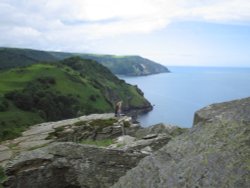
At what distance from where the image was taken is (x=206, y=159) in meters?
8.24

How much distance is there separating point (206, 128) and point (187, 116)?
7492 inches

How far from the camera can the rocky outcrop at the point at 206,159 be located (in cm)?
774

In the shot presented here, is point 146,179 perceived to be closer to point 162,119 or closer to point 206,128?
point 206,128

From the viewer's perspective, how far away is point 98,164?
43.5 ft

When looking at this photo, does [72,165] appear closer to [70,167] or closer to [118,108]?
[70,167]

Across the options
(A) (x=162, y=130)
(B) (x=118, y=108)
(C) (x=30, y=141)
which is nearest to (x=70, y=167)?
(A) (x=162, y=130)

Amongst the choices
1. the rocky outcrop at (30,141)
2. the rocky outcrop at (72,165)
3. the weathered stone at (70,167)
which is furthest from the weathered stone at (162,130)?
the weathered stone at (70,167)

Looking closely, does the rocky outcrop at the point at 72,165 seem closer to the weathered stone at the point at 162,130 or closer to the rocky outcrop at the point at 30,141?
the weathered stone at the point at 162,130

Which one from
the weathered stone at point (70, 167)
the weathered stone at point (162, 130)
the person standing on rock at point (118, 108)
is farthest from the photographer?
the person standing on rock at point (118, 108)

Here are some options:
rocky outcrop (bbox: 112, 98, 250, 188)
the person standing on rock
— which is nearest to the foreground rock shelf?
rocky outcrop (bbox: 112, 98, 250, 188)

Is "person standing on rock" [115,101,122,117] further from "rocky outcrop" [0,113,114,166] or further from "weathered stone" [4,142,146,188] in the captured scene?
"weathered stone" [4,142,146,188]

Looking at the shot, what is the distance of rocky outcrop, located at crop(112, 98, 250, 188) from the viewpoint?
305 inches

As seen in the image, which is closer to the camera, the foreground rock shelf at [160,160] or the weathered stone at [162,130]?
the foreground rock shelf at [160,160]

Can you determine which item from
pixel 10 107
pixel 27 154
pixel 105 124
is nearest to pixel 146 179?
pixel 27 154
